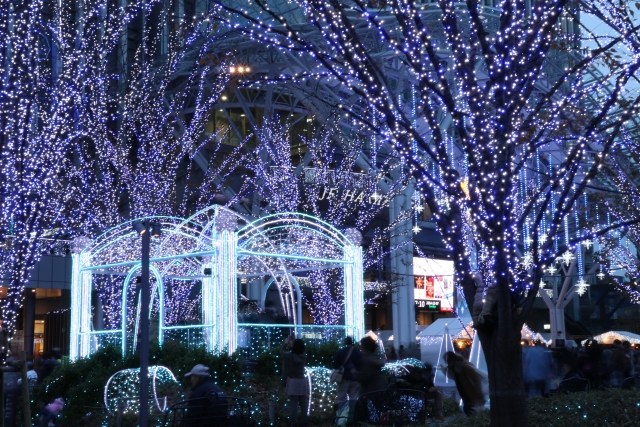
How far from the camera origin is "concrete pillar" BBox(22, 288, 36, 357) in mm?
34472

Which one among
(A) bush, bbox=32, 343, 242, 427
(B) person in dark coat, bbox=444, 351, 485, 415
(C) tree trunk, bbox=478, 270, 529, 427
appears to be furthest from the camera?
(A) bush, bbox=32, 343, 242, 427

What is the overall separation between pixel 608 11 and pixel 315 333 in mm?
11242

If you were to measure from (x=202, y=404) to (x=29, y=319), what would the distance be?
28936 millimetres

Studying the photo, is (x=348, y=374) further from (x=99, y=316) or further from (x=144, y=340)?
(x=99, y=316)

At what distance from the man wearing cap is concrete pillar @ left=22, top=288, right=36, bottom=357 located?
2793cm

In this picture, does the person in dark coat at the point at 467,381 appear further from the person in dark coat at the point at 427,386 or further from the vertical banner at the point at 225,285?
the vertical banner at the point at 225,285

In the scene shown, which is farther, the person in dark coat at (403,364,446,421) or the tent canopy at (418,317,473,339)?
the tent canopy at (418,317,473,339)

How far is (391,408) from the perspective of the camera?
9.81 meters

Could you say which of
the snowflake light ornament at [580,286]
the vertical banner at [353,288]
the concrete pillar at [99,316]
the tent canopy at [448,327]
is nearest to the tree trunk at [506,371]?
the vertical banner at [353,288]

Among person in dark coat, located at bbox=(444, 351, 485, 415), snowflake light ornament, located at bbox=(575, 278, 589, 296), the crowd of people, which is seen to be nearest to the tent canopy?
the crowd of people

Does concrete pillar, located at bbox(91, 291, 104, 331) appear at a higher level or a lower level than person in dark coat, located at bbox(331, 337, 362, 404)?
higher

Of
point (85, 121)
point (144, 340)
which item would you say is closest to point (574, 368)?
point (144, 340)

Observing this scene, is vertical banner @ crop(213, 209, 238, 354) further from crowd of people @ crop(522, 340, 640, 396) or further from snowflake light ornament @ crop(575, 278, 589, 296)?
snowflake light ornament @ crop(575, 278, 589, 296)

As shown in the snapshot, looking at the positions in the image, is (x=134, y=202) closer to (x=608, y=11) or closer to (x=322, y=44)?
(x=322, y=44)
